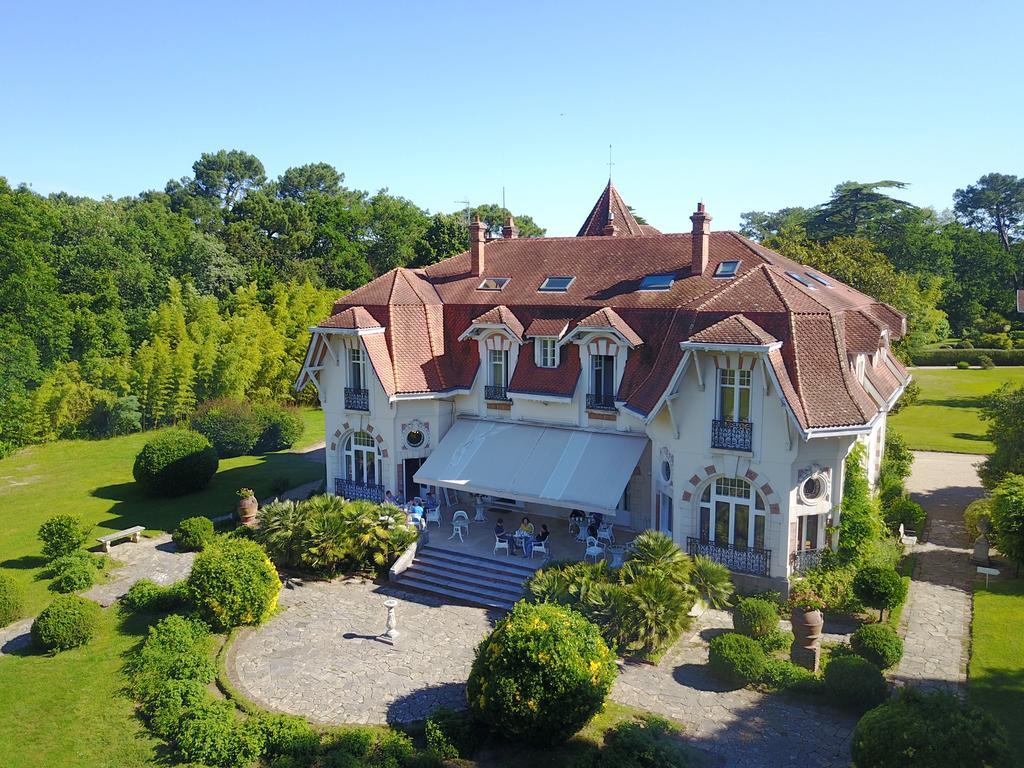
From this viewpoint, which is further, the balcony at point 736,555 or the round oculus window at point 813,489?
the round oculus window at point 813,489

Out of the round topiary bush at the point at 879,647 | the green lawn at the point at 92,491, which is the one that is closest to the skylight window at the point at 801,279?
the round topiary bush at the point at 879,647

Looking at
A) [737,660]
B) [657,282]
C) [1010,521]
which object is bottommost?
[737,660]

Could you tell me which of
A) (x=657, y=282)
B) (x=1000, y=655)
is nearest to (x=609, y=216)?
(x=657, y=282)

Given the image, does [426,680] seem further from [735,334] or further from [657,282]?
Answer: [657,282]

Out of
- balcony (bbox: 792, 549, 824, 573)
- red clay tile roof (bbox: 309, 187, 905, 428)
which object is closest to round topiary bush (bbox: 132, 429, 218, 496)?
red clay tile roof (bbox: 309, 187, 905, 428)

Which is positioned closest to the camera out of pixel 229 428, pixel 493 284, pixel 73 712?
pixel 73 712

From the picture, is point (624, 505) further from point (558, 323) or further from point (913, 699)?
point (913, 699)

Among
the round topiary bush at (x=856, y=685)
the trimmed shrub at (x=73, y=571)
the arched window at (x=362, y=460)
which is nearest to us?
the round topiary bush at (x=856, y=685)

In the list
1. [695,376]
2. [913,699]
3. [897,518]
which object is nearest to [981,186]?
[897,518]

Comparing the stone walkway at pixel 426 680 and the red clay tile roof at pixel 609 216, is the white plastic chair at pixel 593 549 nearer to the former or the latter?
the stone walkway at pixel 426 680
